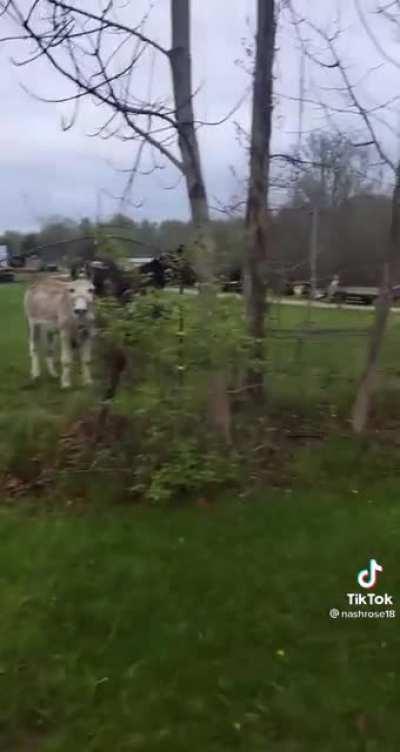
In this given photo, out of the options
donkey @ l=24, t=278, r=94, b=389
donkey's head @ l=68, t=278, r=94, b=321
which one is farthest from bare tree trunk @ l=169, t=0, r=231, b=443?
donkey's head @ l=68, t=278, r=94, b=321

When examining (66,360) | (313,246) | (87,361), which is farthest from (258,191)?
(66,360)

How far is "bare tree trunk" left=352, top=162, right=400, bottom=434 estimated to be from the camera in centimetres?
789

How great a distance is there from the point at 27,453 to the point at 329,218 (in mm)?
5058

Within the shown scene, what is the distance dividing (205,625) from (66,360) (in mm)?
5470

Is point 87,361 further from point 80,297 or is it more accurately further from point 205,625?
point 205,625

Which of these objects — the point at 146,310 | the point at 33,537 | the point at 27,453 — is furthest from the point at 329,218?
the point at 33,537

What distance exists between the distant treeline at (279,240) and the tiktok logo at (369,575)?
124 inches

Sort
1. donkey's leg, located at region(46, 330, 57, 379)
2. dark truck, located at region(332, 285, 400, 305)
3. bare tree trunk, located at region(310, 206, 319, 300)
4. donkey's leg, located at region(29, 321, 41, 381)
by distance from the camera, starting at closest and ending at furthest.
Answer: bare tree trunk, located at region(310, 206, 319, 300), dark truck, located at region(332, 285, 400, 305), donkey's leg, located at region(29, 321, 41, 381), donkey's leg, located at region(46, 330, 57, 379)

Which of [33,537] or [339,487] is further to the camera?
[339,487]

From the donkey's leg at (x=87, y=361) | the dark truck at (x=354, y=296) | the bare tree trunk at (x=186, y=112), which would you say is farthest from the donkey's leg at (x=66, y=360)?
the dark truck at (x=354, y=296)

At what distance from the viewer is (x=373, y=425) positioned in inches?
319

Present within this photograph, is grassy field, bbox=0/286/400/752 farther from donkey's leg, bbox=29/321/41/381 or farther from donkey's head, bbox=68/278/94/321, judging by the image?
donkey's leg, bbox=29/321/41/381

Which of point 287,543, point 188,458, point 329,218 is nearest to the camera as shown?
point 287,543

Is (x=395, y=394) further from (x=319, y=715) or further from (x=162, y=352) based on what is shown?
(x=319, y=715)
